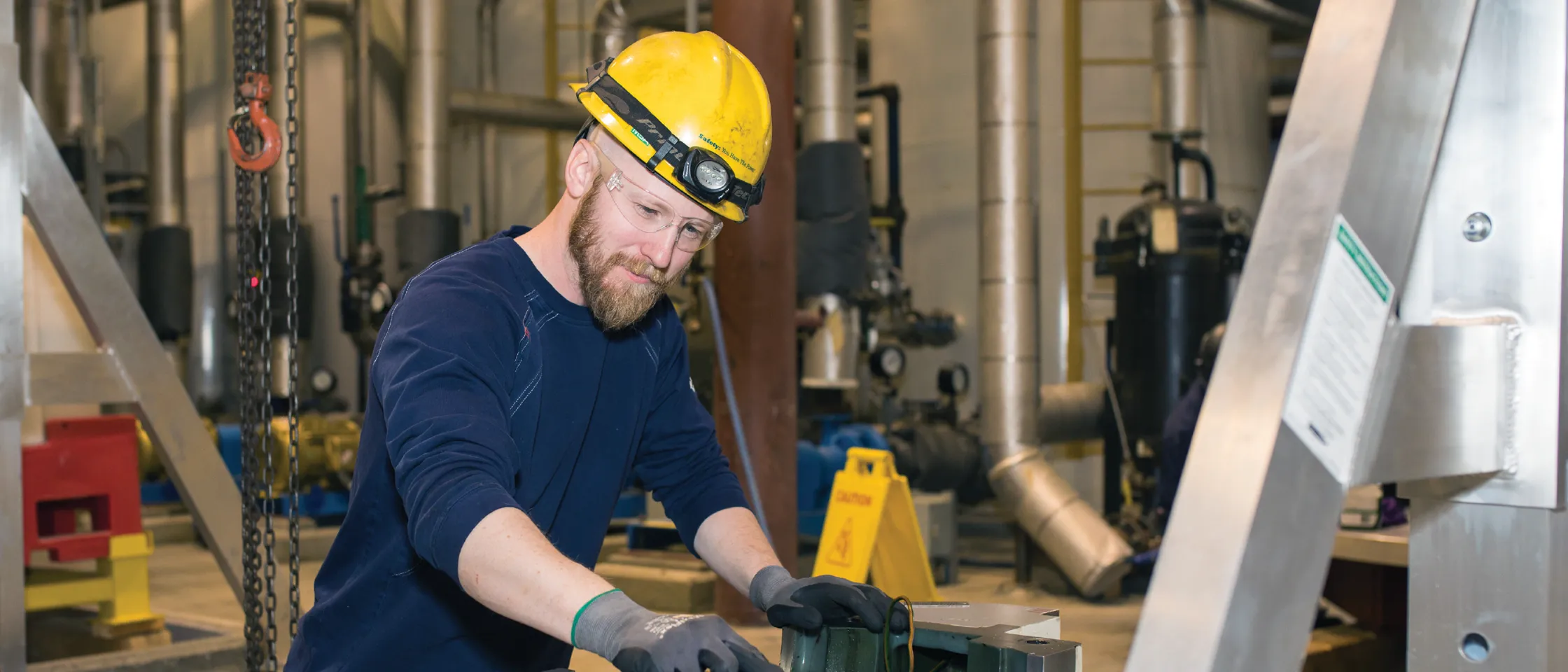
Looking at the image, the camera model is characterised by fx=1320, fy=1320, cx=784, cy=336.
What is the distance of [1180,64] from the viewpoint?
28.9ft

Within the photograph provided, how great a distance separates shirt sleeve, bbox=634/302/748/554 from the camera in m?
2.23

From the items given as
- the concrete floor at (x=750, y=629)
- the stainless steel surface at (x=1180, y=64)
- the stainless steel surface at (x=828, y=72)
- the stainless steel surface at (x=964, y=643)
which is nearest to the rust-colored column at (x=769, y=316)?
the concrete floor at (x=750, y=629)

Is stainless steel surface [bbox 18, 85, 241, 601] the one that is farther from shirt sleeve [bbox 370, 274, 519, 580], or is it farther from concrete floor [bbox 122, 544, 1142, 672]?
shirt sleeve [bbox 370, 274, 519, 580]

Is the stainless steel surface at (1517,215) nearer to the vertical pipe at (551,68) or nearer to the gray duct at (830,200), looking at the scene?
the gray duct at (830,200)

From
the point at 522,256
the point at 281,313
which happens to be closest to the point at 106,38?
the point at 281,313

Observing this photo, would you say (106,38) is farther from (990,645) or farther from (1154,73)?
(990,645)

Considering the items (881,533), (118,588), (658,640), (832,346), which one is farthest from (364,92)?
(658,640)

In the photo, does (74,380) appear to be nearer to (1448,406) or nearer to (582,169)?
(582,169)

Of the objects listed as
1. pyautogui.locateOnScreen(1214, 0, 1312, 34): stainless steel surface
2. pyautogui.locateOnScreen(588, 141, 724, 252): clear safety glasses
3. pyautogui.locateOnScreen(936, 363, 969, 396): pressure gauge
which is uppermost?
pyautogui.locateOnScreen(1214, 0, 1312, 34): stainless steel surface

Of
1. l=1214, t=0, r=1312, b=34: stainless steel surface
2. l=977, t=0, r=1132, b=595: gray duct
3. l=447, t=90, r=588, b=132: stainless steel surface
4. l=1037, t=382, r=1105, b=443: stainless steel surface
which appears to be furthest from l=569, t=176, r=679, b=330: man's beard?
l=447, t=90, r=588, b=132: stainless steel surface

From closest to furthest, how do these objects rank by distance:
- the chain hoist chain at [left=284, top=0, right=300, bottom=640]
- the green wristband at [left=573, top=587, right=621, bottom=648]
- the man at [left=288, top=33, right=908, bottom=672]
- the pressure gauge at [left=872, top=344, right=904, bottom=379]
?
the green wristband at [left=573, top=587, right=621, bottom=648], the man at [left=288, top=33, right=908, bottom=672], the chain hoist chain at [left=284, top=0, right=300, bottom=640], the pressure gauge at [left=872, top=344, right=904, bottom=379]

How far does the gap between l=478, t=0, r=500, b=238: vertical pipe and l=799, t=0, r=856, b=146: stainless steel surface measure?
4787 mm

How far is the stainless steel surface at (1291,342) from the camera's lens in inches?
32.5

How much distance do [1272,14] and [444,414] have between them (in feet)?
33.0
